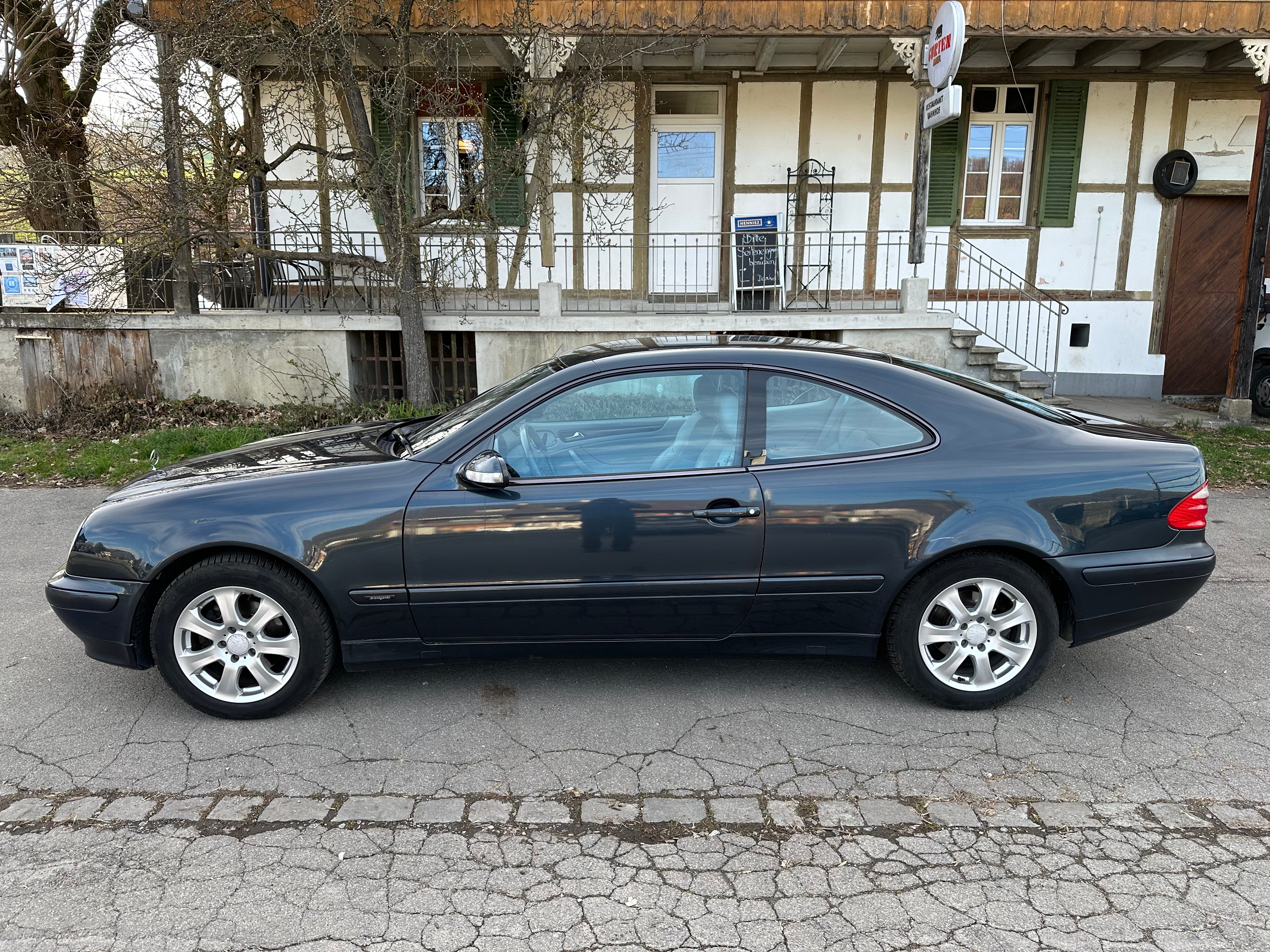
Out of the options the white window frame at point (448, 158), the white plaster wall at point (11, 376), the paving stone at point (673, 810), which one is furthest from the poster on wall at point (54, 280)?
the paving stone at point (673, 810)

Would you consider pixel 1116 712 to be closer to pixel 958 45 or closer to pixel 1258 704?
pixel 1258 704

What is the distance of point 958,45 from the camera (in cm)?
895

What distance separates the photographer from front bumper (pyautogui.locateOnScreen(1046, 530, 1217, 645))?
3.62 m

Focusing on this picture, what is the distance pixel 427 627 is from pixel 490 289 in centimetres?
849

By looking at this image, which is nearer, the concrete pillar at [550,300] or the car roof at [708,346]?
the car roof at [708,346]

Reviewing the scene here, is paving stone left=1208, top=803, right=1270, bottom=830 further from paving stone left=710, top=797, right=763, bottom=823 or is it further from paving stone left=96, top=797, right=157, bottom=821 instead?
paving stone left=96, top=797, right=157, bottom=821

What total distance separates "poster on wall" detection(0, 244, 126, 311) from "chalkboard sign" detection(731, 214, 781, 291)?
22.8ft

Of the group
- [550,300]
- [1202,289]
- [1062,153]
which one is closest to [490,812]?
[550,300]

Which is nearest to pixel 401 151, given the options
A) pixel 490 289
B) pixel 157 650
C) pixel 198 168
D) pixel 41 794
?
pixel 198 168

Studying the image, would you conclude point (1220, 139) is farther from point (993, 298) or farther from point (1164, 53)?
point (993, 298)

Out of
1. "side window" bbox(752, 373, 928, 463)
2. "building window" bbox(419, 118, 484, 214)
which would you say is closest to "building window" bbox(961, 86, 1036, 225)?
"building window" bbox(419, 118, 484, 214)

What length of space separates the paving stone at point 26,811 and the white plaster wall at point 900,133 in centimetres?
1126

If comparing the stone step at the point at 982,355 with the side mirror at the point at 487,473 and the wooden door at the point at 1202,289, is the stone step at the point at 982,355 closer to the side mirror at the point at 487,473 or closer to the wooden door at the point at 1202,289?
the wooden door at the point at 1202,289

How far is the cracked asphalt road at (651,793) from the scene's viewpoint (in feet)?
8.26
